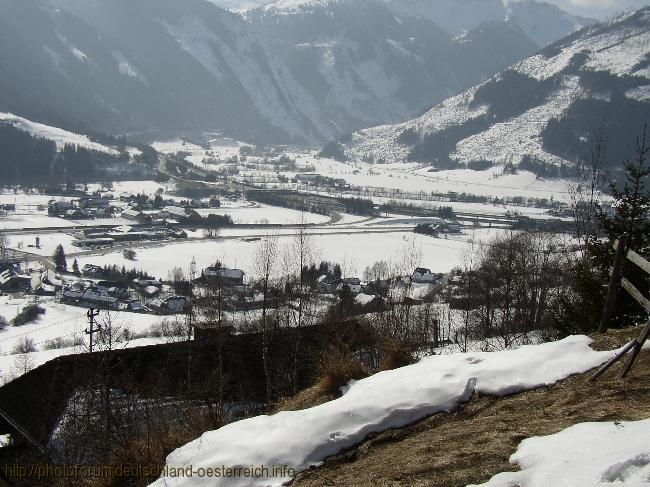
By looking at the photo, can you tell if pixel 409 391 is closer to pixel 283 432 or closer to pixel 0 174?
pixel 283 432

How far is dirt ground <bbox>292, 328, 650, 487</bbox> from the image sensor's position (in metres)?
4.73

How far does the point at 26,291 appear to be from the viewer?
5169 cm

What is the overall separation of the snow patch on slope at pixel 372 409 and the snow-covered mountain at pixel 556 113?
5781 inches

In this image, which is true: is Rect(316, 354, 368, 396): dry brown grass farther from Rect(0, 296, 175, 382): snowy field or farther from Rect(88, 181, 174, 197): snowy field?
Rect(88, 181, 174, 197): snowy field

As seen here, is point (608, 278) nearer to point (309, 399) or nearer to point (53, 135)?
point (309, 399)

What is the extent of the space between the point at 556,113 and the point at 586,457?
598 feet

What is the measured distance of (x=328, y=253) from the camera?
65438 mm

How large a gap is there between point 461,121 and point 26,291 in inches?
6468

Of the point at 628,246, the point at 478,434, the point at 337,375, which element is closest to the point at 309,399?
the point at 337,375

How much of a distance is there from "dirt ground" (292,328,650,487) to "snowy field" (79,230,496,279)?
155 ft

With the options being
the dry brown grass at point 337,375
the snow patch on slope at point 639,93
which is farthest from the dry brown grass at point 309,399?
the snow patch on slope at point 639,93

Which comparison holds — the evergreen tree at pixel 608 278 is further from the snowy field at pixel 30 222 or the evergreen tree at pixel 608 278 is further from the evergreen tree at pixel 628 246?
the snowy field at pixel 30 222

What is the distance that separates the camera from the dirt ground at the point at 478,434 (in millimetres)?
4727

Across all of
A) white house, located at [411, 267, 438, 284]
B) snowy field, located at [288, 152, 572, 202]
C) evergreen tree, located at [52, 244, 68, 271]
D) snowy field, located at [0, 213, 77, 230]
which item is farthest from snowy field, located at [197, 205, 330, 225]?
snowy field, located at [288, 152, 572, 202]
